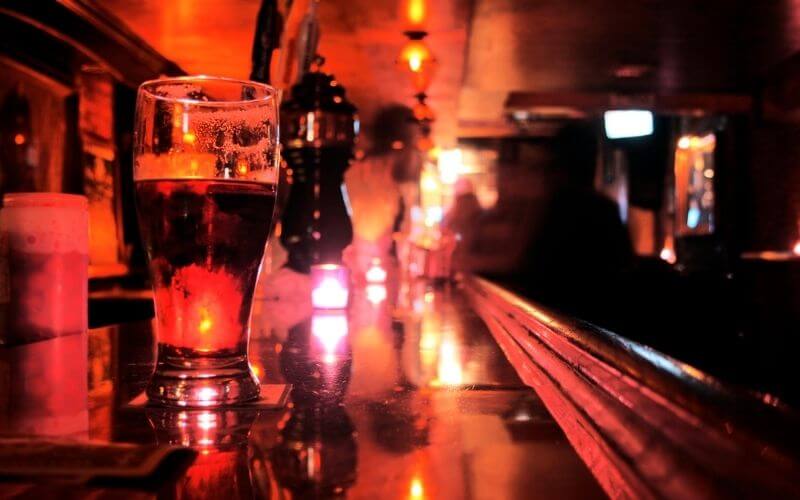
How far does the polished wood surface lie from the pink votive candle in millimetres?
51

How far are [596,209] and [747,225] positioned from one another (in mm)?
2742

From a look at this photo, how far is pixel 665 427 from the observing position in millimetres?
330

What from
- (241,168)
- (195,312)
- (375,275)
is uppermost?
(241,168)

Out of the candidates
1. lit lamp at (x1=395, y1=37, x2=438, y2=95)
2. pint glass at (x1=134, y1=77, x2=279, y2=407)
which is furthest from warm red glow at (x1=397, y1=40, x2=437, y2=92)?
pint glass at (x1=134, y1=77, x2=279, y2=407)

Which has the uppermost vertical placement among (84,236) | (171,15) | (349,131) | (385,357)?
(171,15)

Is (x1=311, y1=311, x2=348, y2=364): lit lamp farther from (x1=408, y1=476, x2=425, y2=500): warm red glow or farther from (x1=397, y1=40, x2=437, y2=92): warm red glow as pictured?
(x1=397, y1=40, x2=437, y2=92): warm red glow

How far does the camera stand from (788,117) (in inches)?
276

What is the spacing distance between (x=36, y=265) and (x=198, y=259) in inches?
16.3

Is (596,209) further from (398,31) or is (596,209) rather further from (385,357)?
(385,357)

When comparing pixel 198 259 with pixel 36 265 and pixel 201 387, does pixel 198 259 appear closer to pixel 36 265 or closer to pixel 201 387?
pixel 201 387

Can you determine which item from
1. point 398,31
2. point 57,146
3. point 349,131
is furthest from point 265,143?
point 398,31

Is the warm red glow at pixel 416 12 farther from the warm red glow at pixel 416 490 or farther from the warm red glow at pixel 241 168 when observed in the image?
the warm red glow at pixel 416 490

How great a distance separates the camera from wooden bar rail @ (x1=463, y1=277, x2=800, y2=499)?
255 mm

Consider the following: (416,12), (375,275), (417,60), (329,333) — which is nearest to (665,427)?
(329,333)
